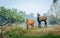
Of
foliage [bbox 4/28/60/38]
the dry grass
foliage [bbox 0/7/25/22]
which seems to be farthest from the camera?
foliage [bbox 0/7/25/22]

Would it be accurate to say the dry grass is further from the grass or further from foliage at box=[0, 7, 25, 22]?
foliage at box=[0, 7, 25, 22]

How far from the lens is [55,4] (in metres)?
7.62

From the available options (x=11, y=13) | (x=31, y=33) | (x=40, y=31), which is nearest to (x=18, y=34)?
(x=31, y=33)

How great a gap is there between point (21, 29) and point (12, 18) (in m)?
0.83

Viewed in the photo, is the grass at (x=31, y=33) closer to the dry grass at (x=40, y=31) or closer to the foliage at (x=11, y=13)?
the dry grass at (x=40, y=31)

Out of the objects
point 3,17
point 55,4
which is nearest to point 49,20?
point 55,4

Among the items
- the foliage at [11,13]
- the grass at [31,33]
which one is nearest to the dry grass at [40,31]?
the grass at [31,33]

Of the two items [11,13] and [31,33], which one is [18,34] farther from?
[11,13]

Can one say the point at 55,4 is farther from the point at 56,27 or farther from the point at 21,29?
the point at 21,29

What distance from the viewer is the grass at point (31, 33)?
21.5 ft

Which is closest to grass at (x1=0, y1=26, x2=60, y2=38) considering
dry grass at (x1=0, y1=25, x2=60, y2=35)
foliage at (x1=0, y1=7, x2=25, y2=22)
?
dry grass at (x1=0, y1=25, x2=60, y2=35)

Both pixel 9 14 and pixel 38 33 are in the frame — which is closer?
pixel 38 33

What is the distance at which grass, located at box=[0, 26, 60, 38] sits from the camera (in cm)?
655

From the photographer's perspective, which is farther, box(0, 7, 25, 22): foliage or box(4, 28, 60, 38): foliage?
box(0, 7, 25, 22): foliage
